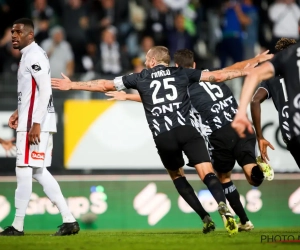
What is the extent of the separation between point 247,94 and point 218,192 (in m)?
2.32

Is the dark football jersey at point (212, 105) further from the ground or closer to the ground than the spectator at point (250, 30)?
closer to the ground

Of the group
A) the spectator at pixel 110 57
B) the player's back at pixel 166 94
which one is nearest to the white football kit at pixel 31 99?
the player's back at pixel 166 94

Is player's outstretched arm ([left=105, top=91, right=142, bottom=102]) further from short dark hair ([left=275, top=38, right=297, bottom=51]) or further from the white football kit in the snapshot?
short dark hair ([left=275, top=38, right=297, bottom=51])

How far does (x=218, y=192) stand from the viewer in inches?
377

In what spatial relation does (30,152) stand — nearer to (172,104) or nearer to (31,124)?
(31,124)

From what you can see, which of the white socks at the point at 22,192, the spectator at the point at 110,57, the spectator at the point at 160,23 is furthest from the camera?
the spectator at the point at 160,23

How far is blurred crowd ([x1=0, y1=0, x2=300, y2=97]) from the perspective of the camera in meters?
16.4

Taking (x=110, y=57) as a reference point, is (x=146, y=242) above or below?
below

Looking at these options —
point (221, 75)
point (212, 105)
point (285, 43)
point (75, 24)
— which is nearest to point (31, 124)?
point (221, 75)

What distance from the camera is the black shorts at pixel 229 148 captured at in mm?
10758

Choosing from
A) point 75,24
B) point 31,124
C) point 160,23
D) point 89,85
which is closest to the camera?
point 31,124

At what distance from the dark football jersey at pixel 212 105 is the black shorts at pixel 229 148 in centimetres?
10

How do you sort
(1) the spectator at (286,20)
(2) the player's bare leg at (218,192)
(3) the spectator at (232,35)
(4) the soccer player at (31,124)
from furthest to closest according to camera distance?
(1) the spectator at (286,20) → (3) the spectator at (232,35) → (4) the soccer player at (31,124) → (2) the player's bare leg at (218,192)

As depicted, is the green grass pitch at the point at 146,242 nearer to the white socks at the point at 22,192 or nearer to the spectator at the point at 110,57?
the white socks at the point at 22,192
